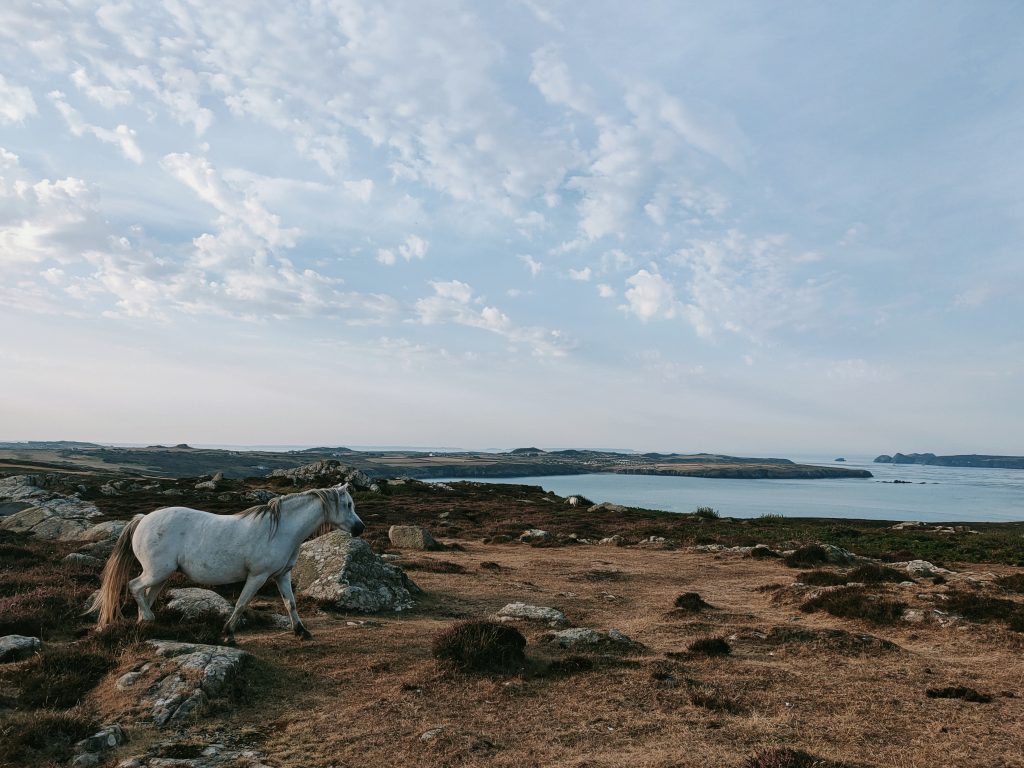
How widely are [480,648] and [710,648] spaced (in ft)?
14.6

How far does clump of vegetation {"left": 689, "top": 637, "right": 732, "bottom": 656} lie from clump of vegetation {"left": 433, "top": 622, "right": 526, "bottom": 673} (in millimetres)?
3361

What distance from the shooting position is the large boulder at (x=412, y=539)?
82.5ft

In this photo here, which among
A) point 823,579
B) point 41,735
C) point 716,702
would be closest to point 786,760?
point 716,702

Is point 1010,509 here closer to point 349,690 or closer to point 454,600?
point 454,600

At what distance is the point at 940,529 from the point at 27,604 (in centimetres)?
4951

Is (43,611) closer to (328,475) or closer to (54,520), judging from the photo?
(54,520)

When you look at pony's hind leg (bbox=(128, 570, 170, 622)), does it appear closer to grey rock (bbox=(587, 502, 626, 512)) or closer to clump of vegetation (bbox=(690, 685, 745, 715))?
clump of vegetation (bbox=(690, 685, 745, 715))

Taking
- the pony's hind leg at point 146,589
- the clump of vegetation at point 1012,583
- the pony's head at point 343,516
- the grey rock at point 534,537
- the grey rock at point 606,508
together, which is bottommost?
the grey rock at point 606,508

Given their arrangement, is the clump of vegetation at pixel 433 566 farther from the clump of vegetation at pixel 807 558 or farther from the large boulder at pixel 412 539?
the clump of vegetation at pixel 807 558

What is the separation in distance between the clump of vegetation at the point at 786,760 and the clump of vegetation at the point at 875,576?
14.7m

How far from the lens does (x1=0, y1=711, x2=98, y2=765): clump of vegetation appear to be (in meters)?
5.57

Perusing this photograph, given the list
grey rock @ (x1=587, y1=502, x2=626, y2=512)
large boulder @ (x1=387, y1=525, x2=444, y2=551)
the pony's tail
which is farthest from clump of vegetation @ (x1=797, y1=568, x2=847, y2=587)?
grey rock @ (x1=587, y1=502, x2=626, y2=512)

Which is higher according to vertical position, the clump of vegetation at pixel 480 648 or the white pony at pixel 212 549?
the white pony at pixel 212 549

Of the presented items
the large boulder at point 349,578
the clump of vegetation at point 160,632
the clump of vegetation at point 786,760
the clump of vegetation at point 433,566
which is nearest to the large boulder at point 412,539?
the clump of vegetation at point 433,566
